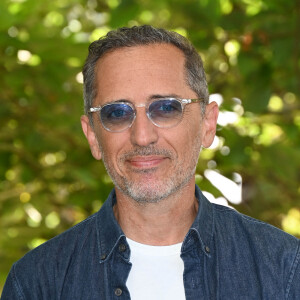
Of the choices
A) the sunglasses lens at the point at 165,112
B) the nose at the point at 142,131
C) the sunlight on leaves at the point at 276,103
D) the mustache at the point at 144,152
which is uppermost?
the sunlight on leaves at the point at 276,103

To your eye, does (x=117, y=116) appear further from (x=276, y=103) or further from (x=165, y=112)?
(x=276, y=103)

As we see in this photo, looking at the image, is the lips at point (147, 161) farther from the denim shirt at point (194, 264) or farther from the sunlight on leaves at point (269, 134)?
the sunlight on leaves at point (269, 134)

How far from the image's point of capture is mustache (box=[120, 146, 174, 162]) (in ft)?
7.78

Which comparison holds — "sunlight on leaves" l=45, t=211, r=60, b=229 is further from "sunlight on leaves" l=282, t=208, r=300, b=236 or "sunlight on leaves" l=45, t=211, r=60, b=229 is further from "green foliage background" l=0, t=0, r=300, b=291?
"sunlight on leaves" l=282, t=208, r=300, b=236

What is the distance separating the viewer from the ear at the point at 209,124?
8.63ft

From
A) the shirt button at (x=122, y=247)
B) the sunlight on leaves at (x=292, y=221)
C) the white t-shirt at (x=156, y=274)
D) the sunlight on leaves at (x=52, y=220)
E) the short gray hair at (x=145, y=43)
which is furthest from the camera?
the sunlight on leaves at (x=292, y=221)

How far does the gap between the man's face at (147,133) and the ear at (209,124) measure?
0.07 metres

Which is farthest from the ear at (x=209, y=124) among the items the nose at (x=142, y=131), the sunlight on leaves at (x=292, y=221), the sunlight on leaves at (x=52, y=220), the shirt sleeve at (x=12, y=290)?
the sunlight on leaves at (x=292, y=221)

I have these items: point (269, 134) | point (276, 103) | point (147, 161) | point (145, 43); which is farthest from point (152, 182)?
point (276, 103)

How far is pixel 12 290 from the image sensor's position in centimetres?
248

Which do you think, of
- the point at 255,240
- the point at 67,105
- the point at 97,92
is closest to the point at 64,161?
the point at 67,105

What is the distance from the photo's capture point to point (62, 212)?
12.1 feet

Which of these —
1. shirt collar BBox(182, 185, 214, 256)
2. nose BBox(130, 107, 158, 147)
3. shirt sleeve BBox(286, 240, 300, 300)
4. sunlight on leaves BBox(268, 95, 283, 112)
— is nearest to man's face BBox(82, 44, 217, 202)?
nose BBox(130, 107, 158, 147)

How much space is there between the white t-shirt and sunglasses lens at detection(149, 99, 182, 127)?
0.39 meters
